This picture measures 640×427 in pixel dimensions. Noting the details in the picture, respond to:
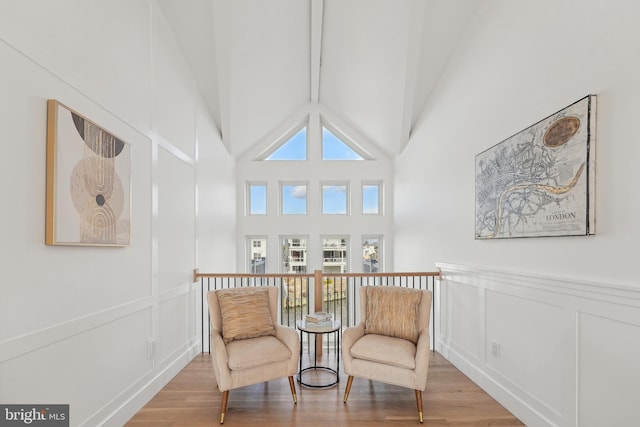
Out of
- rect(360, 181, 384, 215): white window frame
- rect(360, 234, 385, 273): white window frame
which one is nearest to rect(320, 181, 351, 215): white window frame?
rect(360, 181, 384, 215): white window frame

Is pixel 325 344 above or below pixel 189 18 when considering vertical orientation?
below

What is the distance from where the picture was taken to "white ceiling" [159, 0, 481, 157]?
141 inches

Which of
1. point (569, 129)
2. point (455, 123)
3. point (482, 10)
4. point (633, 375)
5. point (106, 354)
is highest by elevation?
point (482, 10)

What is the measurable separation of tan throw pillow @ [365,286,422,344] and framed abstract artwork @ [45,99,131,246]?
7.16ft

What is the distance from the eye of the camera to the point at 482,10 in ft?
10.7

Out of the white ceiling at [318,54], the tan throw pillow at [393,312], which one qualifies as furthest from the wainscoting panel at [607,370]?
the white ceiling at [318,54]

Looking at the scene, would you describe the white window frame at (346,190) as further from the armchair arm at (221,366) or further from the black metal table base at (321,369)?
the armchair arm at (221,366)

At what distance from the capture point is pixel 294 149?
656cm

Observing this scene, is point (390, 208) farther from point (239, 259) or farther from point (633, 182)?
point (633, 182)

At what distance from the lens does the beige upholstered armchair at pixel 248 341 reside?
260 cm

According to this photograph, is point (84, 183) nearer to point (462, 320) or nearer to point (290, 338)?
point (290, 338)

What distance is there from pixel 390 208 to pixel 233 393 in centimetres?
441

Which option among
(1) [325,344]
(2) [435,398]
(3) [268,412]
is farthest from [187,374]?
(2) [435,398]

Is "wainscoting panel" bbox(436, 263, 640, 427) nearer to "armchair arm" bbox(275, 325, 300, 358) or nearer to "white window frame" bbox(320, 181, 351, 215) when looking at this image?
"armchair arm" bbox(275, 325, 300, 358)
